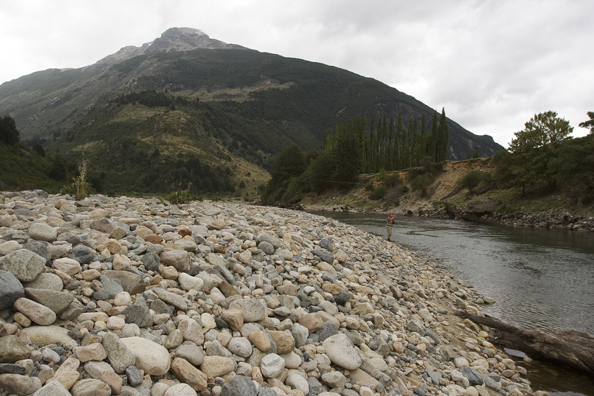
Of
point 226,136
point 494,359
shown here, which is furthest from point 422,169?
point 226,136

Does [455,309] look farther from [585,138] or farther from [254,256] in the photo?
[585,138]

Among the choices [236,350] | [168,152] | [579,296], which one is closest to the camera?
[236,350]

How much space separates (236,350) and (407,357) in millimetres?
2734

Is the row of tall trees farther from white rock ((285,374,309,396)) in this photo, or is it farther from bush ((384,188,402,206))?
white rock ((285,374,309,396))

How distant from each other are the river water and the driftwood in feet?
0.64

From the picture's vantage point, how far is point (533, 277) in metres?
11.7

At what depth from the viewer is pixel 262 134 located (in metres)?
180

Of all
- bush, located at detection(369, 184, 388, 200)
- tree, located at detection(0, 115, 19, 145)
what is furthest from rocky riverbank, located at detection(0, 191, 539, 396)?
bush, located at detection(369, 184, 388, 200)

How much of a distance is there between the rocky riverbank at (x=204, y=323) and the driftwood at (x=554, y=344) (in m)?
0.45

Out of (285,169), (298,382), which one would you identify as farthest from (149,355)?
(285,169)

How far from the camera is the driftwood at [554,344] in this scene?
18.8ft

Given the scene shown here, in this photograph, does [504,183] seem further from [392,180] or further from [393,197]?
[392,180]

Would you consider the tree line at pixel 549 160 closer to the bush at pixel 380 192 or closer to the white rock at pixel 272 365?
the bush at pixel 380 192

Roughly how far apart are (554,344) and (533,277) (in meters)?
6.65
